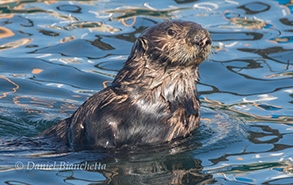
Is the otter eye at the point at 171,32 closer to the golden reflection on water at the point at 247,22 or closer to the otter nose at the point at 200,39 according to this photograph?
the otter nose at the point at 200,39

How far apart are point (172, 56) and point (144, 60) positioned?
32cm

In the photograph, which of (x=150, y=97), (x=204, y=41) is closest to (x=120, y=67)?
(x=150, y=97)

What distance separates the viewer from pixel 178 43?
5.70 meters

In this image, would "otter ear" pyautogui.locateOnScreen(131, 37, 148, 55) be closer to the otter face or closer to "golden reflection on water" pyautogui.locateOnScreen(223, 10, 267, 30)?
the otter face

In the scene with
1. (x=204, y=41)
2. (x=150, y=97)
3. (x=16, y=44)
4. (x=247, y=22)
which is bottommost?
(x=16, y=44)

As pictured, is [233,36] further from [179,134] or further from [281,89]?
[179,134]

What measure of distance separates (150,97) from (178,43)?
639 mm

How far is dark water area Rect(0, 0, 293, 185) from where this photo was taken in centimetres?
534

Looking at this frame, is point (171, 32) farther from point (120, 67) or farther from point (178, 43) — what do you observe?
point (120, 67)

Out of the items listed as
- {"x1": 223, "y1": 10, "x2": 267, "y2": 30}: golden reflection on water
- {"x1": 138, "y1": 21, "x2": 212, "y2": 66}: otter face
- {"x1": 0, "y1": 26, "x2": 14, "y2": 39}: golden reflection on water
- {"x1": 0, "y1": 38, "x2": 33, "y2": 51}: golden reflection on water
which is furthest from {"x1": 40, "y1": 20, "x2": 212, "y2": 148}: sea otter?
{"x1": 223, "y1": 10, "x2": 267, "y2": 30}: golden reflection on water

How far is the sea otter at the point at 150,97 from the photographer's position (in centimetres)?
564

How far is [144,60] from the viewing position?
5.82 m

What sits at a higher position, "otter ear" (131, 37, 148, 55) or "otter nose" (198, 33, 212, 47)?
"otter nose" (198, 33, 212, 47)

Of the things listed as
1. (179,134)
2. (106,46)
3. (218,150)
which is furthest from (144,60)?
(106,46)
